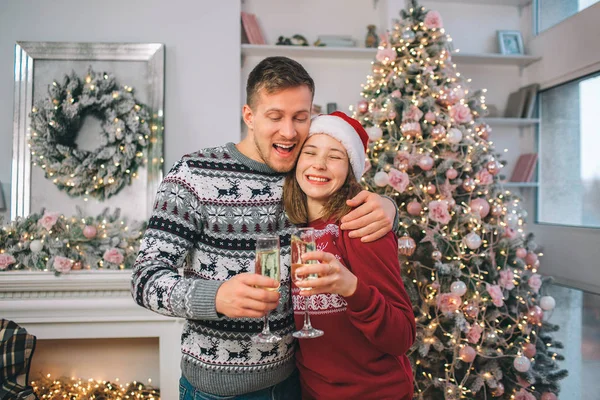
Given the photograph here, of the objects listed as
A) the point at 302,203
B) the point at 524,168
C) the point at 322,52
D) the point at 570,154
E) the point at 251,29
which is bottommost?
the point at 302,203

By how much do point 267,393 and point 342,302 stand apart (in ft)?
1.15

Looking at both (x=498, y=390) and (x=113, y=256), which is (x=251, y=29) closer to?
(x=113, y=256)

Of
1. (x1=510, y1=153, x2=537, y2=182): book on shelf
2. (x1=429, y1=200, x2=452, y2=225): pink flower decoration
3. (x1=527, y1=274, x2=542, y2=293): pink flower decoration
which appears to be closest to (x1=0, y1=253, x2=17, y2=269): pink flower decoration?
(x1=429, y1=200, x2=452, y2=225): pink flower decoration

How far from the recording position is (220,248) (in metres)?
1.29

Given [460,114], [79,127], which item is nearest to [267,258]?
[460,114]

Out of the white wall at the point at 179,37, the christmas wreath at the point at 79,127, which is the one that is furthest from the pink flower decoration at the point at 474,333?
the christmas wreath at the point at 79,127

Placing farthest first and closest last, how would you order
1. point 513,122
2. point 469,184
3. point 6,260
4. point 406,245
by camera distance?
point 513,122 < point 6,260 < point 469,184 < point 406,245

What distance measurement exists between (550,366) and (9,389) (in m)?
3.01

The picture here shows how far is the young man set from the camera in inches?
48.9

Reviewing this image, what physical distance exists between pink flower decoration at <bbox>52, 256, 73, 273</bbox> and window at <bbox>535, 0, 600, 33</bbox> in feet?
15.1

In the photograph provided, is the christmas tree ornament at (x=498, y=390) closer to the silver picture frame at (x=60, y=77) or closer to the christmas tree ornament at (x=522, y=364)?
the christmas tree ornament at (x=522, y=364)

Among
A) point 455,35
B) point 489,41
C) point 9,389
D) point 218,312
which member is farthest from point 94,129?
point 489,41

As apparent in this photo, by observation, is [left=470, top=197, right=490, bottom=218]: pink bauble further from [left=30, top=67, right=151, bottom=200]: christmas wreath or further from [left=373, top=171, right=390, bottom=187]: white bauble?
[left=30, top=67, right=151, bottom=200]: christmas wreath

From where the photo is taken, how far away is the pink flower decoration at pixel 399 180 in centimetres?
253
